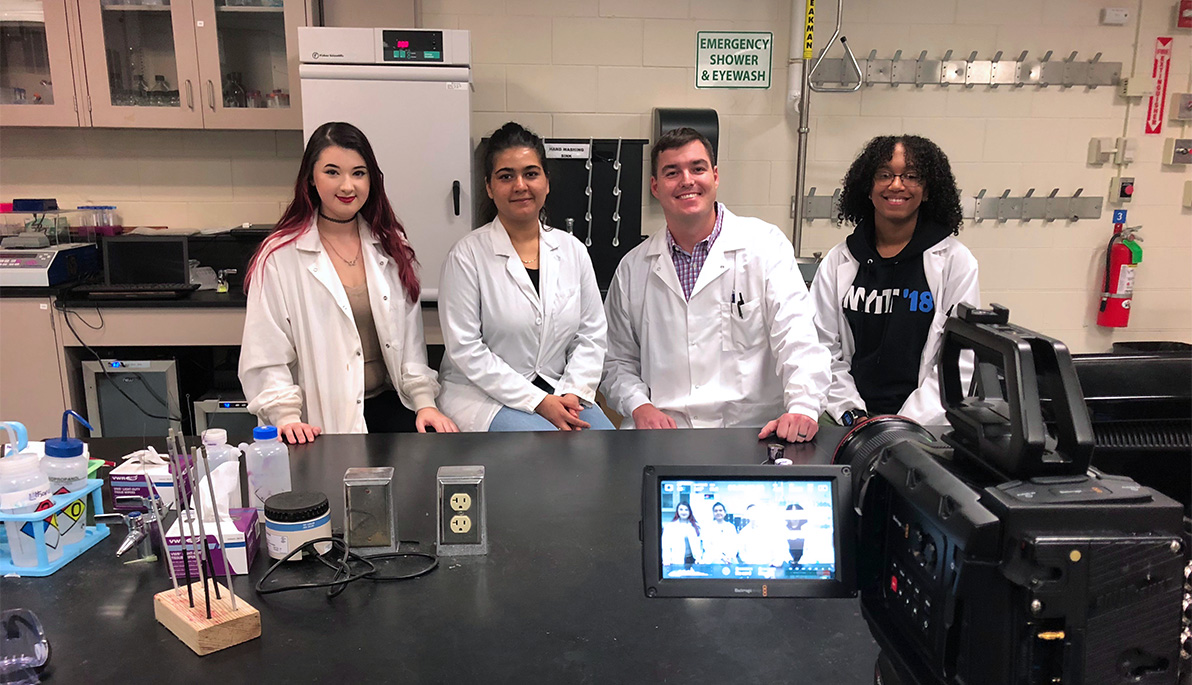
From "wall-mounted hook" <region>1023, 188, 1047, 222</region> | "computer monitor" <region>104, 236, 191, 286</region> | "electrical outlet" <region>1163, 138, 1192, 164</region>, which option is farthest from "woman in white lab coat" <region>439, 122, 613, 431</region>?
"electrical outlet" <region>1163, 138, 1192, 164</region>

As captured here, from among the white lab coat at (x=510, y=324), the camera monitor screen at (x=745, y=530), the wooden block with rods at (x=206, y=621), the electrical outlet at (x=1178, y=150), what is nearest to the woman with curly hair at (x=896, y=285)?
the white lab coat at (x=510, y=324)

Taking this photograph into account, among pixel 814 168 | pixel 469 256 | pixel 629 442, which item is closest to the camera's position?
pixel 629 442

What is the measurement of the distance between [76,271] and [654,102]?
8.28 ft

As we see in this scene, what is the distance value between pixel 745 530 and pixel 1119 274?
11.9ft

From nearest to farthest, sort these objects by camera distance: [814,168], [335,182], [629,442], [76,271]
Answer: [629,442] → [335,182] → [76,271] → [814,168]

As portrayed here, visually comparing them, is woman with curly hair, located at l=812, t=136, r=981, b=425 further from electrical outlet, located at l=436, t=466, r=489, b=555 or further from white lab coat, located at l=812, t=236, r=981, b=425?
electrical outlet, located at l=436, t=466, r=489, b=555

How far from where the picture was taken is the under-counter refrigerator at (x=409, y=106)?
292 centimetres

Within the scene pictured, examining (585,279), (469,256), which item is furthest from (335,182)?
(585,279)

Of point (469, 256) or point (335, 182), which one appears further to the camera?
point (469, 256)

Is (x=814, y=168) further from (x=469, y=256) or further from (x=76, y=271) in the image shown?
(x=76, y=271)

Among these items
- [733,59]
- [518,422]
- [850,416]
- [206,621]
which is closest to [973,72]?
[733,59]

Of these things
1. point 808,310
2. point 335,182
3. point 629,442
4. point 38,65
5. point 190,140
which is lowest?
point 629,442

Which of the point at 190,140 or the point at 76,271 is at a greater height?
the point at 190,140

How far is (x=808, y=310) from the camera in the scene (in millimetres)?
2135
